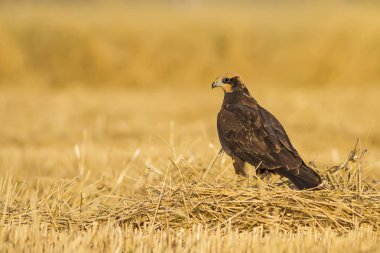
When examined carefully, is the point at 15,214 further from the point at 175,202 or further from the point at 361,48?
the point at 361,48

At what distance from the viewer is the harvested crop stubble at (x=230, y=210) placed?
593 cm

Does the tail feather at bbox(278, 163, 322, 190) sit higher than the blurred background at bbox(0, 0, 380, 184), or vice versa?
the blurred background at bbox(0, 0, 380, 184)

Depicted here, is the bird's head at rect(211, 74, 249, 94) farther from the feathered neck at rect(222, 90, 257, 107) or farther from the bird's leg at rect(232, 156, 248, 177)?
the bird's leg at rect(232, 156, 248, 177)

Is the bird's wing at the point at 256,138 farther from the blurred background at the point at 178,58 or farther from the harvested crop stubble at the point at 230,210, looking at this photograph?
the blurred background at the point at 178,58

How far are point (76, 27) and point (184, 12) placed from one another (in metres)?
5.08

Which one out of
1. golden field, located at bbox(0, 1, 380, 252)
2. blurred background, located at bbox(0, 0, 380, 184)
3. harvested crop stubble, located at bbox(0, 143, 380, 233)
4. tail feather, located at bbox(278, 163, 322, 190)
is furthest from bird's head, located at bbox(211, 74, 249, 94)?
blurred background, located at bbox(0, 0, 380, 184)

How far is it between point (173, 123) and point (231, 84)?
102 centimetres

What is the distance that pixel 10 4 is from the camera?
107 feet

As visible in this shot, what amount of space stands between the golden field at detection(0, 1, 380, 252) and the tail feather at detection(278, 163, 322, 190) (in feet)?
0.45

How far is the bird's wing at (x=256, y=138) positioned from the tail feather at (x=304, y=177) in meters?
0.09

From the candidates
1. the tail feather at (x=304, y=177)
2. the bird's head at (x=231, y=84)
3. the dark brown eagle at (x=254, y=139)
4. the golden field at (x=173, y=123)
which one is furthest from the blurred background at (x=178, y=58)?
the tail feather at (x=304, y=177)

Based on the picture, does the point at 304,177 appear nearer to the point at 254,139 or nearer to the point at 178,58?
the point at 254,139

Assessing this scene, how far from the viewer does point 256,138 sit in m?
7.02

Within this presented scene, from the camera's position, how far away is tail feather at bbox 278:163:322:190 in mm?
6332
